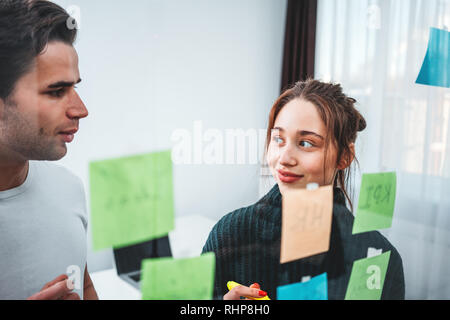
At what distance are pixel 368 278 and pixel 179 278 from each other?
0.41 m

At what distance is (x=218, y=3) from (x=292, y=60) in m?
0.16

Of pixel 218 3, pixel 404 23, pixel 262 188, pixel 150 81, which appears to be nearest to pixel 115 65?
pixel 150 81

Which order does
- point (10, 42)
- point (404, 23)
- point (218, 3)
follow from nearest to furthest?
point (10, 42), point (218, 3), point (404, 23)

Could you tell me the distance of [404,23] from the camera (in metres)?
0.73

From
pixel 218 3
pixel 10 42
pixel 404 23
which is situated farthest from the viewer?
pixel 404 23

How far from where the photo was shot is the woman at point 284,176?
1.99 ft

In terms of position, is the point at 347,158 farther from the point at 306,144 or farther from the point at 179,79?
the point at 179,79

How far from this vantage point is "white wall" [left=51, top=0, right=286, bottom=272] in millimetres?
469

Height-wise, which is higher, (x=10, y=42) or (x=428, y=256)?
(x=10, y=42)

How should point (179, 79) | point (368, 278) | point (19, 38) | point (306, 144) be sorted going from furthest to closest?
point (368, 278), point (306, 144), point (179, 79), point (19, 38)

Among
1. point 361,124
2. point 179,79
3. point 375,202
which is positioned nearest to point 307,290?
point 375,202

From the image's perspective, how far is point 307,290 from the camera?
2.15ft

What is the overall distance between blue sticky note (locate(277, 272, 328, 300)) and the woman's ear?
205 millimetres
